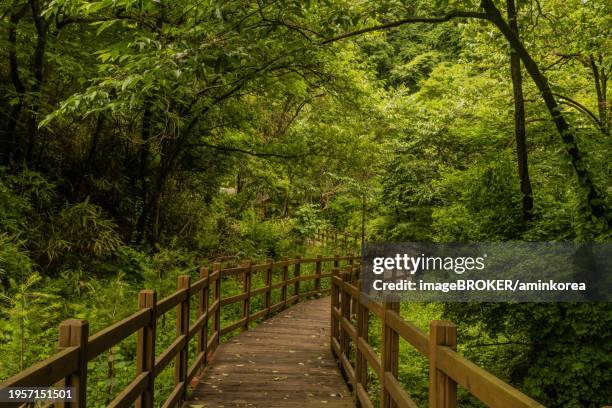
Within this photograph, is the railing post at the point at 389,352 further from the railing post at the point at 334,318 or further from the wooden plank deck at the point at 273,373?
the railing post at the point at 334,318

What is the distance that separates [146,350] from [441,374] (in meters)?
2.29

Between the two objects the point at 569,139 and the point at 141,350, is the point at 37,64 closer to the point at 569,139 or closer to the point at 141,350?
the point at 141,350

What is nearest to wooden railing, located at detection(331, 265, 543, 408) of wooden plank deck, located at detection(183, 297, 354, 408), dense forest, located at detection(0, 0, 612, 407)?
wooden plank deck, located at detection(183, 297, 354, 408)

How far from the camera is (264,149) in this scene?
12336mm

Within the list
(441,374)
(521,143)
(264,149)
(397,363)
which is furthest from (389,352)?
(264,149)

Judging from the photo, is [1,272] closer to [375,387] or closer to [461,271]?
[375,387]

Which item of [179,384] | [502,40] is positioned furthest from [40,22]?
[502,40]

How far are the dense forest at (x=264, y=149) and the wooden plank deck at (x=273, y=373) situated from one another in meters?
1.11

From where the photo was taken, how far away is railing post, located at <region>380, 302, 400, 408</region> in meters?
4.22

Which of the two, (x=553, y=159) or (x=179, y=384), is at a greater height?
(x=553, y=159)

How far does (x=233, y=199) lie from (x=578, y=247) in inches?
518

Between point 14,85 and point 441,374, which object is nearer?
point 441,374

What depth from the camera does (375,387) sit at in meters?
7.30

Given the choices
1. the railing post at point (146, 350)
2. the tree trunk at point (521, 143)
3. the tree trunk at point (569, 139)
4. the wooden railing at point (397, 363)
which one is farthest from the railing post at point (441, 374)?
the tree trunk at point (521, 143)
